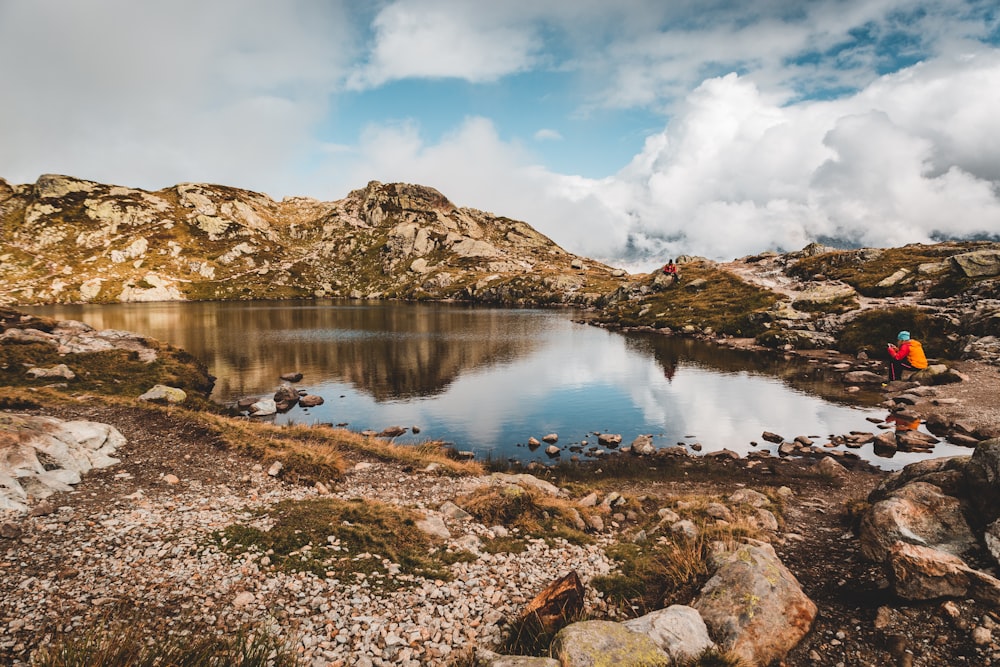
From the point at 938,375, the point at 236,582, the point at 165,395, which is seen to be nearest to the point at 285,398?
the point at 165,395

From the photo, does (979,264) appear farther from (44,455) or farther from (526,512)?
(44,455)

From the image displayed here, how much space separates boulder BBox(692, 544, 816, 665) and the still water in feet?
73.6

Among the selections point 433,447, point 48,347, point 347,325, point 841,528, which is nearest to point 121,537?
point 433,447

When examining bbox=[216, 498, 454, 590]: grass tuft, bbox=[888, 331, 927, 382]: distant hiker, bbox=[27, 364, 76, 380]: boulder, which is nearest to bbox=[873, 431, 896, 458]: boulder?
bbox=[888, 331, 927, 382]: distant hiker

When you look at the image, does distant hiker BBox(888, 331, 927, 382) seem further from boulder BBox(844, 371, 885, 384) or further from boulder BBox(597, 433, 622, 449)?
boulder BBox(597, 433, 622, 449)

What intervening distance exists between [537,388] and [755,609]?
4346 cm

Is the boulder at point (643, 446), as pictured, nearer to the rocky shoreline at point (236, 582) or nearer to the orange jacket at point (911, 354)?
the rocky shoreline at point (236, 582)

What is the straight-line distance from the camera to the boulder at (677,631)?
31.7 feet

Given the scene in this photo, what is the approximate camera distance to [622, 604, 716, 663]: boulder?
966 cm

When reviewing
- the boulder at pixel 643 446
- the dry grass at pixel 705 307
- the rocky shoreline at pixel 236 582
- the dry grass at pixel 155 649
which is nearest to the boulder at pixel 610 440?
the boulder at pixel 643 446

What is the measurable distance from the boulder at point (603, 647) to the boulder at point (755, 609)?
199cm

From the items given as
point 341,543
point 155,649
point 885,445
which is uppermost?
point 155,649

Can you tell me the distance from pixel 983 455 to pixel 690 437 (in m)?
26.1

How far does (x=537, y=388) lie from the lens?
5431 centimetres
